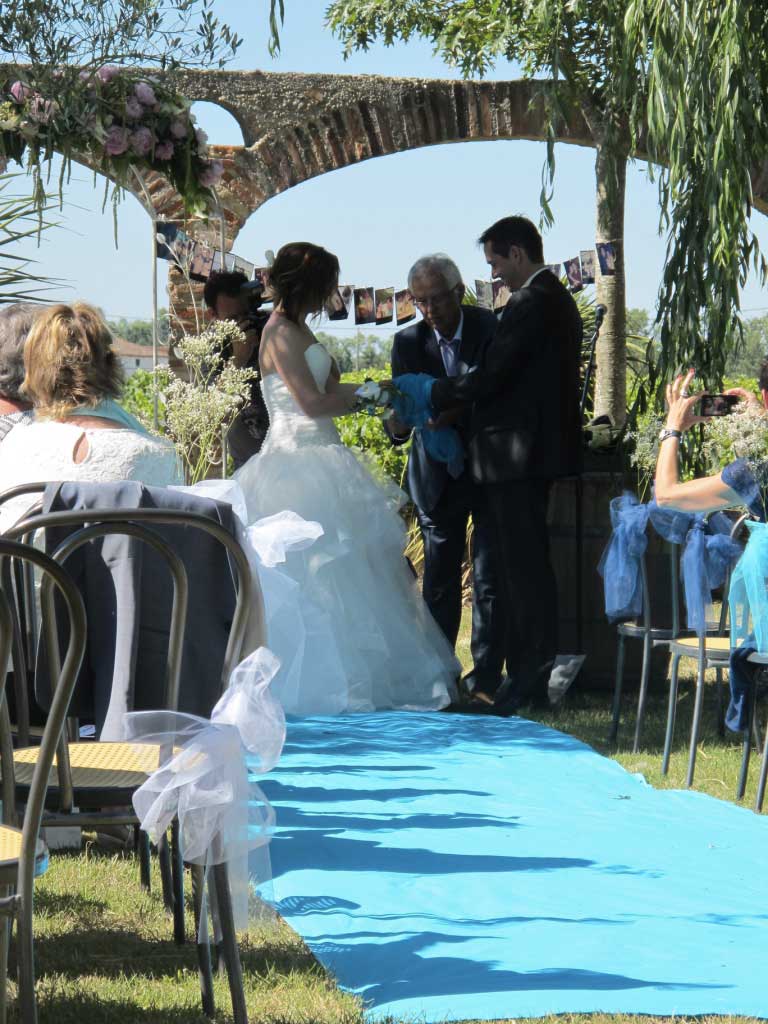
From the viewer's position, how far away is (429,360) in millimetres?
6027

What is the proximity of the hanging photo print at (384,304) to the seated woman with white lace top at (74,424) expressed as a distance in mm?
6885

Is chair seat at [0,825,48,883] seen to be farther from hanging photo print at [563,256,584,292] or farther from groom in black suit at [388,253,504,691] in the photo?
hanging photo print at [563,256,584,292]

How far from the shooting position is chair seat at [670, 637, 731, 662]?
4.26m

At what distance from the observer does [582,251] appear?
9.46 metres

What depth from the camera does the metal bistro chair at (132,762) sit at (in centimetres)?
218

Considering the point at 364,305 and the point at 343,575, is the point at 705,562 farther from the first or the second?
the point at 364,305

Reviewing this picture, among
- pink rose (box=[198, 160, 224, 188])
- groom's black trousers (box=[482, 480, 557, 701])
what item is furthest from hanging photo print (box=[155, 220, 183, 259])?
groom's black trousers (box=[482, 480, 557, 701])

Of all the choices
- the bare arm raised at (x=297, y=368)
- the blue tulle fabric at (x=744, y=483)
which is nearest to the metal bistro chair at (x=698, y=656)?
the blue tulle fabric at (x=744, y=483)

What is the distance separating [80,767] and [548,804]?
79.7 inches

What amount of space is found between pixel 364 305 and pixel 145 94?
5.78m

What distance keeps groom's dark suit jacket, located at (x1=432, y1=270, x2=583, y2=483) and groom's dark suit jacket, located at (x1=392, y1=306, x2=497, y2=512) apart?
0.96ft

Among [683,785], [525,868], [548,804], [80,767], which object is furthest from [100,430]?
[683,785]

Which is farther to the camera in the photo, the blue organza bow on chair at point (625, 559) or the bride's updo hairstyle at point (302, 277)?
the bride's updo hairstyle at point (302, 277)

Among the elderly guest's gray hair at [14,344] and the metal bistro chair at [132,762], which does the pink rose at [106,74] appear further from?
the metal bistro chair at [132,762]
